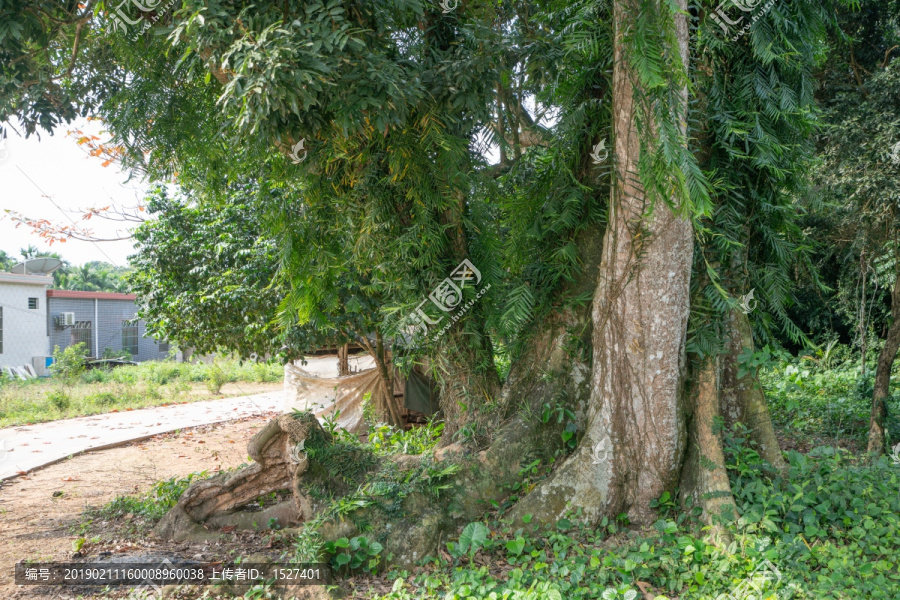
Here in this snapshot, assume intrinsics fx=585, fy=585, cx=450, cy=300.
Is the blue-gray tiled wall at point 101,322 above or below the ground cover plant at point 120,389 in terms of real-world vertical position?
above

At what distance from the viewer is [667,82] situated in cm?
287

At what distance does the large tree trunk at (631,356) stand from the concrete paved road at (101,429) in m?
7.41

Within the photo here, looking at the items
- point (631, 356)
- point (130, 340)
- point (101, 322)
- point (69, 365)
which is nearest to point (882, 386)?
point (631, 356)

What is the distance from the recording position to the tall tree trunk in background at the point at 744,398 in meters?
3.93

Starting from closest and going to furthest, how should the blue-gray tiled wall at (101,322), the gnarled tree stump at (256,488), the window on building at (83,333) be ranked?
the gnarled tree stump at (256,488) → the blue-gray tiled wall at (101,322) → the window on building at (83,333)

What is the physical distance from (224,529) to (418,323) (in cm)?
227

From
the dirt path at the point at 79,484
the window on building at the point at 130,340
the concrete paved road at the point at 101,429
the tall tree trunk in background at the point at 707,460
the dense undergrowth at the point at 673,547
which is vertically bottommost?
the dirt path at the point at 79,484

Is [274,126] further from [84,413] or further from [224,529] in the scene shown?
[84,413]

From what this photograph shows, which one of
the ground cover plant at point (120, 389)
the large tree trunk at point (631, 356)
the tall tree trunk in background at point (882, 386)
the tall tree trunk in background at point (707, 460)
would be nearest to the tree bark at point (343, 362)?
the ground cover plant at point (120, 389)

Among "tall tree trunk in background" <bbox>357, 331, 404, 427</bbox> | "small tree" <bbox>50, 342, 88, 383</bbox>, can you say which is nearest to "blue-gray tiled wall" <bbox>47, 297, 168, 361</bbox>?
"small tree" <bbox>50, 342, 88, 383</bbox>

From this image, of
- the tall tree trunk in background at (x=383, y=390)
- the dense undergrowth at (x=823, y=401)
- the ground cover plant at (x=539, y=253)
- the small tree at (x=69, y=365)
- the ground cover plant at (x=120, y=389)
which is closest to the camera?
the ground cover plant at (x=539, y=253)

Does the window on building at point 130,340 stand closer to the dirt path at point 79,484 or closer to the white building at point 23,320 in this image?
the white building at point 23,320

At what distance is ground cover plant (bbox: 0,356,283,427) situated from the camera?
1214 centimetres

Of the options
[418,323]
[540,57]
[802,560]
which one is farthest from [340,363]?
[802,560]
